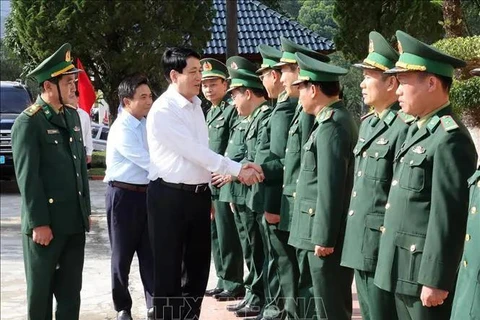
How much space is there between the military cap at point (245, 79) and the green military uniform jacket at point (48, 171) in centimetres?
168

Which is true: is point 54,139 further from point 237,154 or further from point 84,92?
point 84,92

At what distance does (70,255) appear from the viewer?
5.14 meters

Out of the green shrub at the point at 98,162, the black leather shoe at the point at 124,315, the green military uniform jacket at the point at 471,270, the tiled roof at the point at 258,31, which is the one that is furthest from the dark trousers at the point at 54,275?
the tiled roof at the point at 258,31

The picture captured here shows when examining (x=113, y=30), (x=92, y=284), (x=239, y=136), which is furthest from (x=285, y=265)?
(x=113, y=30)

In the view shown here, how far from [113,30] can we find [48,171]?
13.8 m

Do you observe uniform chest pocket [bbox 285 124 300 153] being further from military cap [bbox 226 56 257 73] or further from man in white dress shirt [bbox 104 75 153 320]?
military cap [bbox 226 56 257 73]

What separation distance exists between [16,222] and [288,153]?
8152 millimetres

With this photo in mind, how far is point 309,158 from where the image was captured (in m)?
4.69

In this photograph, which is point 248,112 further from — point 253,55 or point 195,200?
point 253,55

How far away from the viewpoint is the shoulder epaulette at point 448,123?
3465mm

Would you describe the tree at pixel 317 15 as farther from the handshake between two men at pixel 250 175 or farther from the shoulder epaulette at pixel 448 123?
the shoulder epaulette at pixel 448 123

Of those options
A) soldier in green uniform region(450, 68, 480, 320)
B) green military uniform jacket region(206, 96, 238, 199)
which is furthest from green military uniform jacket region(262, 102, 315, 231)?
soldier in green uniform region(450, 68, 480, 320)

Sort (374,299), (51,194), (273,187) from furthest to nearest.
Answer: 1. (273,187)
2. (51,194)
3. (374,299)

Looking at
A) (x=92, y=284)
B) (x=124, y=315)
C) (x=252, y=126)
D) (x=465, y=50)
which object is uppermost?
(x=465, y=50)
